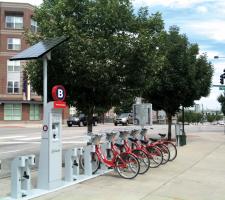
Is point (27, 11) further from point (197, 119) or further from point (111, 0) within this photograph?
point (111, 0)

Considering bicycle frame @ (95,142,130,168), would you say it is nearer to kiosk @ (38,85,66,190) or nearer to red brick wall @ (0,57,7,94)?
kiosk @ (38,85,66,190)

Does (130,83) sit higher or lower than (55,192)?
higher

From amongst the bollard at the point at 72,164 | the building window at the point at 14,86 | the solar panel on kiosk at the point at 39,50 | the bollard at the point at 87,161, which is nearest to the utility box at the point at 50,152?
the bollard at the point at 72,164

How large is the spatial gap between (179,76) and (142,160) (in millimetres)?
12274

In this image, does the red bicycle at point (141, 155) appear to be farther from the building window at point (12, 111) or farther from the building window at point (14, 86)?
the building window at point (14, 86)

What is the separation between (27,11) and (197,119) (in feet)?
119

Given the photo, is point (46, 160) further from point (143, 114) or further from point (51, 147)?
point (143, 114)

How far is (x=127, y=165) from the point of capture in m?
10.9

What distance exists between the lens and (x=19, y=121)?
58.8 metres

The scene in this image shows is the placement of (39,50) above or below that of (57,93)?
above

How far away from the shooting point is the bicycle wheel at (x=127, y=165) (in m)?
10.8

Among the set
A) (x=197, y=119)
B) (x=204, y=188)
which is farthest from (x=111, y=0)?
(x=197, y=119)

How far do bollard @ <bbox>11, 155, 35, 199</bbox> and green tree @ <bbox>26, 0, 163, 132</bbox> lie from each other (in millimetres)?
4424

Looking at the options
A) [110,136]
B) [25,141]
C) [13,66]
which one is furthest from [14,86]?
[110,136]
